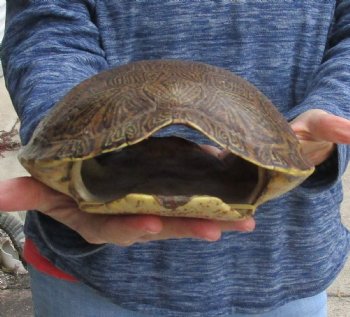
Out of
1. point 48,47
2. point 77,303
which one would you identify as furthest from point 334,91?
point 77,303

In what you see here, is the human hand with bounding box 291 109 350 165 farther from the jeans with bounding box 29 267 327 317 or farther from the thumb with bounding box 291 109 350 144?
the jeans with bounding box 29 267 327 317

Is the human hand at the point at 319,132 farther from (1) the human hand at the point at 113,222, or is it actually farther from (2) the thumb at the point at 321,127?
(1) the human hand at the point at 113,222

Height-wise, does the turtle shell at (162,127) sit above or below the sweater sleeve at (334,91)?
above

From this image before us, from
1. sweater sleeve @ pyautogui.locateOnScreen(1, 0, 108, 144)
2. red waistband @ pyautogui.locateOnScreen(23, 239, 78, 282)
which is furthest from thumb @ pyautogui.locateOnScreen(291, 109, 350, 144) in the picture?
red waistband @ pyautogui.locateOnScreen(23, 239, 78, 282)

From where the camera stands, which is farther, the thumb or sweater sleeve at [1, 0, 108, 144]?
sweater sleeve at [1, 0, 108, 144]

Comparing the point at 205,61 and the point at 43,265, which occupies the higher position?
the point at 205,61

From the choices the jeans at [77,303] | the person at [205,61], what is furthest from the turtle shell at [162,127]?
the jeans at [77,303]

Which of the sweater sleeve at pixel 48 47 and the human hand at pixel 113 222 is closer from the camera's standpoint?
the human hand at pixel 113 222

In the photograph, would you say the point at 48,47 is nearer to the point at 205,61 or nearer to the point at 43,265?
the point at 205,61
